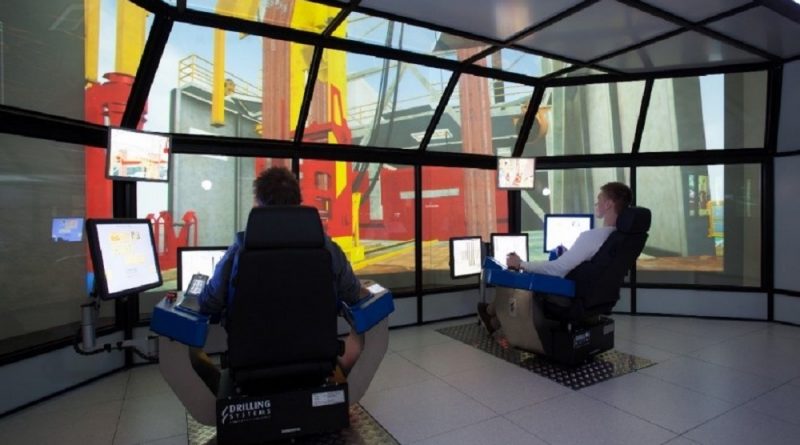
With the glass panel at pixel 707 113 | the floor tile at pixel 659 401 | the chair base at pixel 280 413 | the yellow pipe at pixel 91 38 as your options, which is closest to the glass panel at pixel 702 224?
the glass panel at pixel 707 113

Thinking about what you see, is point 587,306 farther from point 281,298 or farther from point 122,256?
point 122,256

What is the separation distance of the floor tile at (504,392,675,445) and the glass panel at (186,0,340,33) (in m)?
3.30

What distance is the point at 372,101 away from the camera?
216 inches

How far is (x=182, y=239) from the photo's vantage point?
4320 mm

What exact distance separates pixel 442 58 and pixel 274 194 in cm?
286

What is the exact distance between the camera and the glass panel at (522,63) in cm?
434

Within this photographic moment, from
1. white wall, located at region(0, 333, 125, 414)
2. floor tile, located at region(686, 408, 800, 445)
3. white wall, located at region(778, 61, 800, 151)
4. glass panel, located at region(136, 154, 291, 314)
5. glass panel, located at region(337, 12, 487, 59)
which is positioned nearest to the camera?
floor tile, located at region(686, 408, 800, 445)

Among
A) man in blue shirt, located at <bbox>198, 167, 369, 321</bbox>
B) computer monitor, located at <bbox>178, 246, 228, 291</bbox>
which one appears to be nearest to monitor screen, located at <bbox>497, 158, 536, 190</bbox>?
man in blue shirt, located at <bbox>198, 167, 369, 321</bbox>

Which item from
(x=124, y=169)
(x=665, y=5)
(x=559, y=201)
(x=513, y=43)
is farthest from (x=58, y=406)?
(x=559, y=201)

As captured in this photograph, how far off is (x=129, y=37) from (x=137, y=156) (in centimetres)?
Answer: 100

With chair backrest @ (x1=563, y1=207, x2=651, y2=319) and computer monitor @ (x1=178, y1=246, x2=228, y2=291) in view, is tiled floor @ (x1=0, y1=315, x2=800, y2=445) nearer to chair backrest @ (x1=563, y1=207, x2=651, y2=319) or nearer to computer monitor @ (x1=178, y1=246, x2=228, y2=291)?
chair backrest @ (x1=563, y1=207, x2=651, y2=319)

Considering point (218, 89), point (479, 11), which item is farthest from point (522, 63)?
point (218, 89)

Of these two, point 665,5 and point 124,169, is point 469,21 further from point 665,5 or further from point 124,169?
point 124,169

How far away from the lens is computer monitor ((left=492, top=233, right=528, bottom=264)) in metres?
4.66
